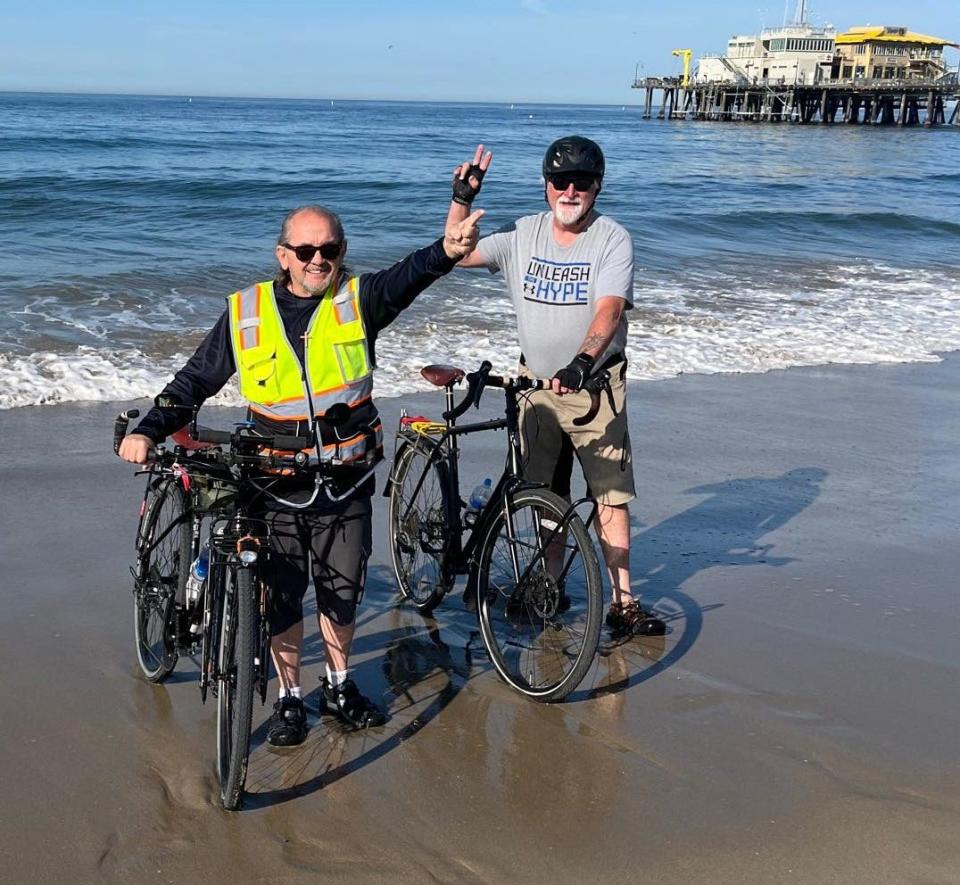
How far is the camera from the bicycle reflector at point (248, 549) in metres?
3.14

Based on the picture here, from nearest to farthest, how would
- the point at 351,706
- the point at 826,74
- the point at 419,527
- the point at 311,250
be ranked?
1. the point at 311,250
2. the point at 351,706
3. the point at 419,527
4. the point at 826,74

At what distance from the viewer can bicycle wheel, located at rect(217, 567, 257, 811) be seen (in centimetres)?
313

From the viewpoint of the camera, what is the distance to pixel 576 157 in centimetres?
400

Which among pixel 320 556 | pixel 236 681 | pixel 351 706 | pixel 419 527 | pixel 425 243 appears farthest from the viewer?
pixel 425 243

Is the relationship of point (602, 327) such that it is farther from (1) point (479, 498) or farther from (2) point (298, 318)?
(2) point (298, 318)

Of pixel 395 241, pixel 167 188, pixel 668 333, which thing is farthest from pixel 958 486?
pixel 167 188

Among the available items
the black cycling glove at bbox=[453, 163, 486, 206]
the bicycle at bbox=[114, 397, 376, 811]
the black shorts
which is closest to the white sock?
the black shorts

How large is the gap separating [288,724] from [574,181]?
6.88 ft

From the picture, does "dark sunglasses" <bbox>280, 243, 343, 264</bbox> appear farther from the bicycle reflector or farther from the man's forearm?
the man's forearm

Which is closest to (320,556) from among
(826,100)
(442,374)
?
(442,374)

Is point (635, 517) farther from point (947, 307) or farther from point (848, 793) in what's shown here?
point (947, 307)

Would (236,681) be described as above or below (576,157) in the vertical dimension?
below

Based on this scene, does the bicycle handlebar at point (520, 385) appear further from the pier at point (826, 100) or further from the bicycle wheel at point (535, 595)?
the pier at point (826, 100)

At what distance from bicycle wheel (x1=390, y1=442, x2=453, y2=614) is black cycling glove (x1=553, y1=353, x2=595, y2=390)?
2.99 ft
